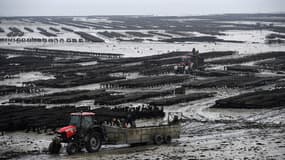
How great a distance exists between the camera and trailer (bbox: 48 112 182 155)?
62.6 ft

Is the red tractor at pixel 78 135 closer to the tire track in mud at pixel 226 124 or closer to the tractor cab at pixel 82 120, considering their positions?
the tractor cab at pixel 82 120

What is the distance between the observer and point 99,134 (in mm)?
19562

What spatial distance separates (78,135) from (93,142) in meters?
0.60

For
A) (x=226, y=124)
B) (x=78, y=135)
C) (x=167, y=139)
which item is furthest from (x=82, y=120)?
(x=226, y=124)

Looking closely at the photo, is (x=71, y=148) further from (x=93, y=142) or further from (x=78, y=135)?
(x=93, y=142)

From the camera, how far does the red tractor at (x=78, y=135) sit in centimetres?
1902

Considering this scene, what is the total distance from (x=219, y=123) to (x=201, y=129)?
170 cm

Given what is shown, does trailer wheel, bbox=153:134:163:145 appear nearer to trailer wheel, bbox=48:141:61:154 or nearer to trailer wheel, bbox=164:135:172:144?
trailer wheel, bbox=164:135:172:144

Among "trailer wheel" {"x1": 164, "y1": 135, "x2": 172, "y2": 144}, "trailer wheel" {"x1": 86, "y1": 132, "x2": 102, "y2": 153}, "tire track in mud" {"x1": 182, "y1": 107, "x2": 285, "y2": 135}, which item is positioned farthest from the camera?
"tire track in mud" {"x1": 182, "y1": 107, "x2": 285, "y2": 135}

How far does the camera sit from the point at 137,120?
87.1ft

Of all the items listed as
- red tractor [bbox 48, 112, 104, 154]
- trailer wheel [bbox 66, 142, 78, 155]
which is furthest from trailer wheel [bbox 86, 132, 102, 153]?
trailer wheel [bbox 66, 142, 78, 155]

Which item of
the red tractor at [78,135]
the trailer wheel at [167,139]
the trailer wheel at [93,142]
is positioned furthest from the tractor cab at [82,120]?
the trailer wheel at [167,139]

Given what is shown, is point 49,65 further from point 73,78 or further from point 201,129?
point 201,129

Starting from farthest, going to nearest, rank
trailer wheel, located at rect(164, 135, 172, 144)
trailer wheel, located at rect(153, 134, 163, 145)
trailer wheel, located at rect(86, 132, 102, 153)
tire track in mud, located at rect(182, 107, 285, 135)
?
tire track in mud, located at rect(182, 107, 285, 135), trailer wheel, located at rect(164, 135, 172, 144), trailer wheel, located at rect(153, 134, 163, 145), trailer wheel, located at rect(86, 132, 102, 153)
